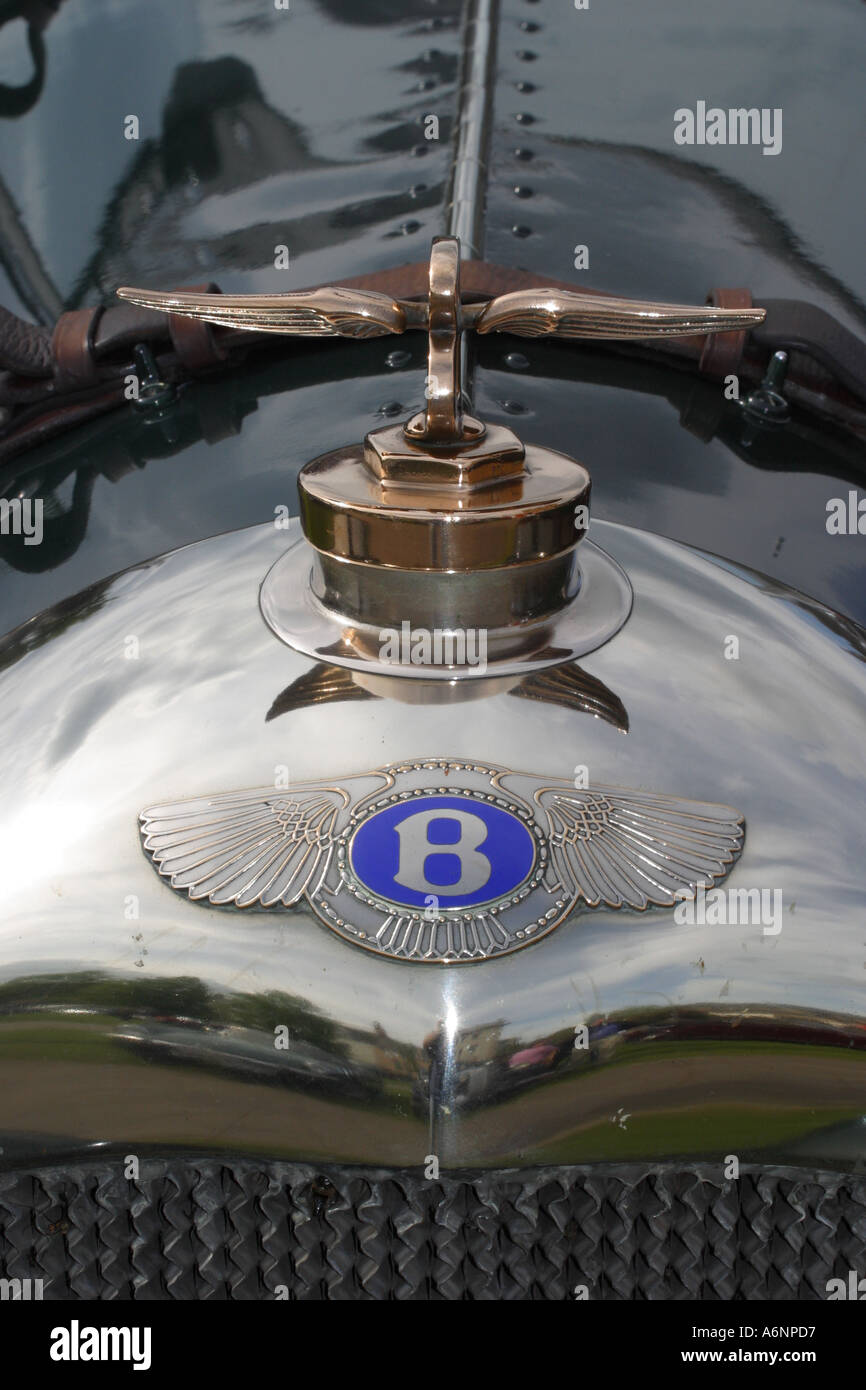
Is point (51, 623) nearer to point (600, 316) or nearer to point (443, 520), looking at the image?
point (443, 520)

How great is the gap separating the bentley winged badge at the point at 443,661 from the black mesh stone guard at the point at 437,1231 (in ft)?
0.72

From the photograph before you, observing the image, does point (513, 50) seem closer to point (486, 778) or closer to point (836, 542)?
point (836, 542)

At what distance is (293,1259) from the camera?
1146 millimetres

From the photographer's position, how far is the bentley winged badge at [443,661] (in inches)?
41.6

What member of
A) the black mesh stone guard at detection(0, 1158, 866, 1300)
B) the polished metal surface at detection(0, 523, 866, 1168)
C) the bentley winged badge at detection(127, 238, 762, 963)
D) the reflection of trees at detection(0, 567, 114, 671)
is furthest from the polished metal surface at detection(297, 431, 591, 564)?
the black mesh stone guard at detection(0, 1158, 866, 1300)

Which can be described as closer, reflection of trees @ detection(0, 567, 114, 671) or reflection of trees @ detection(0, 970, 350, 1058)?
reflection of trees @ detection(0, 970, 350, 1058)

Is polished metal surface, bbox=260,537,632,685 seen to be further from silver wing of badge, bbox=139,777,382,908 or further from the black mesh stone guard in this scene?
the black mesh stone guard

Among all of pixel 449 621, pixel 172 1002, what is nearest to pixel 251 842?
pixel 172 1002

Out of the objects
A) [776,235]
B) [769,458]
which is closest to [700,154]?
[776,235]

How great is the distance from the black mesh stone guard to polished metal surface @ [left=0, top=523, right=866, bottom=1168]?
0.04 m

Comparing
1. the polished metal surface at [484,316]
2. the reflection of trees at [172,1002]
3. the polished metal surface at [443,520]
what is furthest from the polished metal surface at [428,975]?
the polished metal surface at [484,316]

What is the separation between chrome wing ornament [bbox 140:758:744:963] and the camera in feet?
3.43

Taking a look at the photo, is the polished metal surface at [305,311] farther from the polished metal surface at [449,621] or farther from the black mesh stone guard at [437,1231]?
the black mesh stone guard at [437,1231]

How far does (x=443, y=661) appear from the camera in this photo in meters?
1.18
